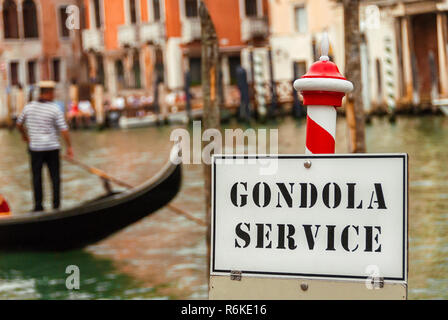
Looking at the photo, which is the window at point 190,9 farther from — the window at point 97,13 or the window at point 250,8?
the window at point 97,13

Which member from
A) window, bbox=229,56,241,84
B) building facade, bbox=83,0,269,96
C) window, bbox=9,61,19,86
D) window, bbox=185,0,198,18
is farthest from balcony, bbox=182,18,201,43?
window, bbox=9,61,19,86

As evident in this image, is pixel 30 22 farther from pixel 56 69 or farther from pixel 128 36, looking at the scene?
pixel 128 36

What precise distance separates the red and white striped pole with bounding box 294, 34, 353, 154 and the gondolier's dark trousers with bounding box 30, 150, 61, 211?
16.3ft

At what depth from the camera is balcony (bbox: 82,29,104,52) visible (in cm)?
3259

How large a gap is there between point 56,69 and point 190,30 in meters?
6.30

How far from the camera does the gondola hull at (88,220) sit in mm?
7152

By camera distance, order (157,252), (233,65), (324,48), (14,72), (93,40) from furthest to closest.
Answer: (14,72) < (93,40) < (233,65) < (157,252) < (324,48)

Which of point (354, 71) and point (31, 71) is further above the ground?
point (354, 71)

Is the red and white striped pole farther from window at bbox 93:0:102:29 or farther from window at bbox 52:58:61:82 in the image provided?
window at bbox 52:58:61:82

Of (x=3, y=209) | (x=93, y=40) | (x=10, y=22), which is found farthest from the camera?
(x=10, y=22)

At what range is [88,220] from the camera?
7.32 metres

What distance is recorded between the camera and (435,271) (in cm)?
624

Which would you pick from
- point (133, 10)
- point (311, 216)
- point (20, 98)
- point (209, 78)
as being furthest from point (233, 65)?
point (311, 216)
